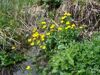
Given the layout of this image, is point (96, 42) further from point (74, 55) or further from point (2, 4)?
point (2, 4)

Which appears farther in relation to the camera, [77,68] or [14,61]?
[14,61]

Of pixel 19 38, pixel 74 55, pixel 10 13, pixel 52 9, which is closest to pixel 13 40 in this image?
pixel 19 38

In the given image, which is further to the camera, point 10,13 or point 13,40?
point 10,13

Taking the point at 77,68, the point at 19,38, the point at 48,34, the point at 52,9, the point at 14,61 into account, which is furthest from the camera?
the point at 52,9

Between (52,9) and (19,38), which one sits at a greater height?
(52,9)

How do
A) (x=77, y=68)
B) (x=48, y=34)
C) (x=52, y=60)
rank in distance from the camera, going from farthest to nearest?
(x=48, y=34) → (x=52, y=60) → (x=77, y=68)

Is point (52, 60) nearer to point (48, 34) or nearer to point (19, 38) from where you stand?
point (48, 34)

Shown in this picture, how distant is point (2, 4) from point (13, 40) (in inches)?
29.3

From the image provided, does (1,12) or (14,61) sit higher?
(1,12)

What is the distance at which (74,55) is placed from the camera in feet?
11.5

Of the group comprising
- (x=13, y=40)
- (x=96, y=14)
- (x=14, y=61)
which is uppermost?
(x=96, y=14)

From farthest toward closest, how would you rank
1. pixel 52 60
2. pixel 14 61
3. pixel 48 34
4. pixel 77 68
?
pixel 14 61
pixel 48 34
pixel 52 60
pixel 77 68

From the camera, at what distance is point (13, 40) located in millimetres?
4516

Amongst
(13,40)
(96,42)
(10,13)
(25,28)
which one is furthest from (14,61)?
(96,42)
